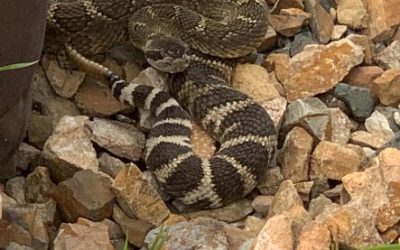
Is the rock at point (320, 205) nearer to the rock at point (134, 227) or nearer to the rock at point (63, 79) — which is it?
the rock at point (134, 227)

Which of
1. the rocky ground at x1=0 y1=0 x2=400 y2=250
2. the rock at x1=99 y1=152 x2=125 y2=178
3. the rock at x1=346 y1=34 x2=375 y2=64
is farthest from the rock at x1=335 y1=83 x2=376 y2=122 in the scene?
the rock at x1=99 y1=152 x2=125 y2=178

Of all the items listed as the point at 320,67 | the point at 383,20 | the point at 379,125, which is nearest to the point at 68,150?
the point at 320,67

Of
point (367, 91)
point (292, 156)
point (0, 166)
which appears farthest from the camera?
point (367, 91)

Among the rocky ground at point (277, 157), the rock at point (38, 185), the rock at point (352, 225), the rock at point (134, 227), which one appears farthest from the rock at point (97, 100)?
the rock at point (352, 225)

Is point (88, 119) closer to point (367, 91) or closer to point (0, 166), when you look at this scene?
point (0, 166)

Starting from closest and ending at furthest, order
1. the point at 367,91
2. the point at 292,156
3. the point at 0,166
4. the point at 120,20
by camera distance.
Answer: the point at 0,166
the point at 292,156
the point at 367,91
the point at 120,20

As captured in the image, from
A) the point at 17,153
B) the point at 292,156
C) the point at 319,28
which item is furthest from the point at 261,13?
the point at 17,153
